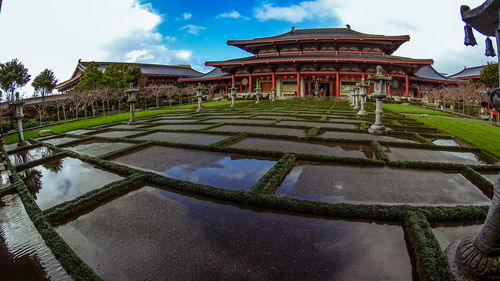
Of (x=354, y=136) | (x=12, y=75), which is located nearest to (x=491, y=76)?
(x=354, y=136)

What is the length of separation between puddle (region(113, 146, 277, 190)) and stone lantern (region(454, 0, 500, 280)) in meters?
3.19

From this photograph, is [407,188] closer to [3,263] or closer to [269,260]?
[269,260]

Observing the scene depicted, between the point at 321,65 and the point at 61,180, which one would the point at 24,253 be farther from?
the point at 321,65

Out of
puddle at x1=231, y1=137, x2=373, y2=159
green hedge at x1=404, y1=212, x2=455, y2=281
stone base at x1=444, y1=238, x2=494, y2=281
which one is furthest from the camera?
puddle at x1=231, y1=137, x2=373, y2=159

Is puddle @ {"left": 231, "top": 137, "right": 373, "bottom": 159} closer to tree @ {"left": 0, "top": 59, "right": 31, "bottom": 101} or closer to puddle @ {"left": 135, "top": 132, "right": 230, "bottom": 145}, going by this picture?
puddle @ {"left": 135, "top": 132, "right": 230, "bottom": 145}

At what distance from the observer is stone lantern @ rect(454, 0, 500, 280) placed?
204 centimetres

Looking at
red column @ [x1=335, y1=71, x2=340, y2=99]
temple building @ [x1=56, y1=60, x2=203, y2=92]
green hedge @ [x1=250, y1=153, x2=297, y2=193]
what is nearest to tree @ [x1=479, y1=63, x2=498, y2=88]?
red column @ [x1=335, y1=71, x2=340, y2=99]

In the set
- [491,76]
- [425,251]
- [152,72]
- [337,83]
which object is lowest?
[425,251]

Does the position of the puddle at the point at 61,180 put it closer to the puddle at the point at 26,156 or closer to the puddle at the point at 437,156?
the puddle at the point at 26,156

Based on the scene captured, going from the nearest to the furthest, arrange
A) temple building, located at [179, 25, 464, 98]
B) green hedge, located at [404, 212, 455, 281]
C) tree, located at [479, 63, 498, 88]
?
green hedge, located at [404, 212, 455, 281] < tree, located at [479, 63, 498, 88] < temple building, located at [179, 25, 464, 98]

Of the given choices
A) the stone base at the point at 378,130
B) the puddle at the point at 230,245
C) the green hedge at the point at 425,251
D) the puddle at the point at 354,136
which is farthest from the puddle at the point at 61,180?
the stone base at the point at 378,130

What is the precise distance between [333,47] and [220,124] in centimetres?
2846

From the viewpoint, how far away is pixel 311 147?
312 inches

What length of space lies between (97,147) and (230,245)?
8425mm
